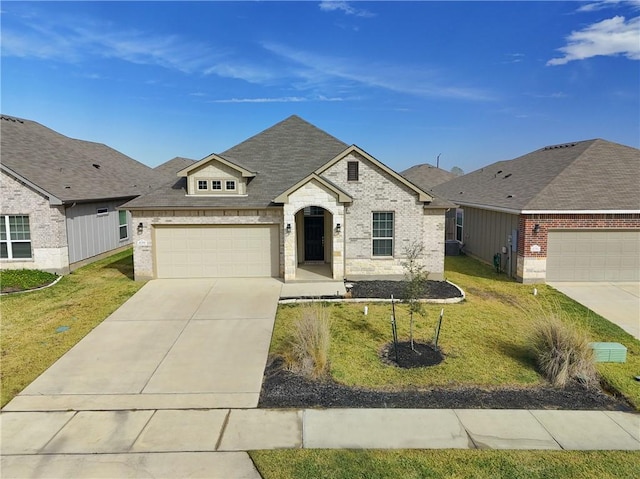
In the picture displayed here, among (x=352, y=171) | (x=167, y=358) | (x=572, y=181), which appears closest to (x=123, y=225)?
(x=352, y=171)

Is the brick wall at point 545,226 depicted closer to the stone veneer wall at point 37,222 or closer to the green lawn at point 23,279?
the green lawn at point 23,279

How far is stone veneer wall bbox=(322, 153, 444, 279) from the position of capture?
16.6 metres

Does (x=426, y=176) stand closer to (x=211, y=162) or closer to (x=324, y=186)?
(x=324, y=186)

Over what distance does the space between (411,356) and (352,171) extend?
882cm

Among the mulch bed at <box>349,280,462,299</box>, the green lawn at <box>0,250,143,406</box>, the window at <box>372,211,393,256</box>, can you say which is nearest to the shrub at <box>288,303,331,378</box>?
the mulch bed at <box>349,280,462,299</box>

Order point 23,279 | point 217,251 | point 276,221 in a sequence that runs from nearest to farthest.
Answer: point 23,279 → point 276,221 → point 217,251

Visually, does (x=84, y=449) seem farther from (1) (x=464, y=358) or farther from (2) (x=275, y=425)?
(1) (x=464, y=358)

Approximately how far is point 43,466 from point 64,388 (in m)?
2.60

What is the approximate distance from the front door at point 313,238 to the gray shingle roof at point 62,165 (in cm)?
1016

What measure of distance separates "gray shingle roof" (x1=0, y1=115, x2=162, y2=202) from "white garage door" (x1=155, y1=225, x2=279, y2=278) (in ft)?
16.3

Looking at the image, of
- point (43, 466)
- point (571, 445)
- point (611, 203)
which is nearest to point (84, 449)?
point (43, 466)

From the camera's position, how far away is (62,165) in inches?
814

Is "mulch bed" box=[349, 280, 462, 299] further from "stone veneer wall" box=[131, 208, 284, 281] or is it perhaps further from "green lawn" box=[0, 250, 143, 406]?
"green lawn" box=[0, 250, 143, 406]

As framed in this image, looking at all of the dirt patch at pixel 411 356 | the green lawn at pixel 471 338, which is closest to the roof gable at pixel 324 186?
the green lawn at pixel 471 338
